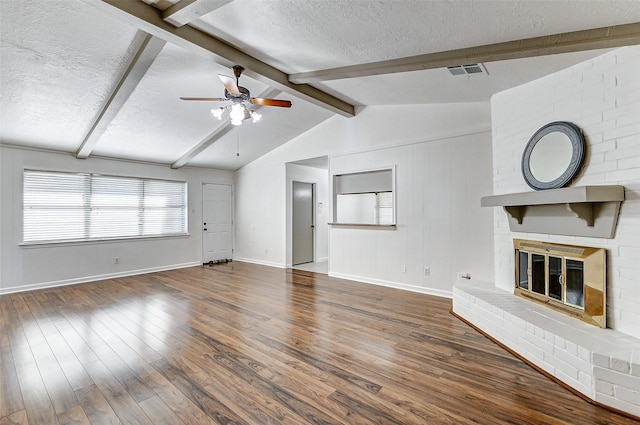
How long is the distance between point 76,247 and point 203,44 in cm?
488

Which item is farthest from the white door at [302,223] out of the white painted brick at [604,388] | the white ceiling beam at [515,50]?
the white painted brick at [604,388]

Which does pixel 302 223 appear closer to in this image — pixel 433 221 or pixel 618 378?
pixel 433 221

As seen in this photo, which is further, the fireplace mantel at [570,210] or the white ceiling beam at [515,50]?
the fireplace mantel at [570,210]

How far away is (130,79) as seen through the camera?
11.0ft

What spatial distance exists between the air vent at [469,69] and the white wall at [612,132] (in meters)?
0.58

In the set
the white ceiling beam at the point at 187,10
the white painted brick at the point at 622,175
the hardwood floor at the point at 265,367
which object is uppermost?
the white ceiling beam at the point at 187,10

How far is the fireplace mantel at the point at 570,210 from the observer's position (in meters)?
2.21

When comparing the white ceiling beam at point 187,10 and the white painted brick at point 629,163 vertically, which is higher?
the white ceiling beam at point 187,10

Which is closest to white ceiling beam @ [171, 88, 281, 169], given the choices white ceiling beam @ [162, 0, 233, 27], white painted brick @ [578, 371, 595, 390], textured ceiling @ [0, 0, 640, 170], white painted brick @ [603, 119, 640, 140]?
textured ceiling @ [0, 0, 640, 170]

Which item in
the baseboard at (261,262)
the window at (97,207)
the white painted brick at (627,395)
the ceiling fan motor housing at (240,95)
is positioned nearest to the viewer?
the white painted brick at (627,395)

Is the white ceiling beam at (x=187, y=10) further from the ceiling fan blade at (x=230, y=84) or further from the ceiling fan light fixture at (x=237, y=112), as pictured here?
the ceiling fan light fixture at (x=237, y=112)

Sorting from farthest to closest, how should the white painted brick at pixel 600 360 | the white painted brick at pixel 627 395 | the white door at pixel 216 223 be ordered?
the white door at pixel 216 223
the white painted brick at pixel 600 360
the white painted brick at pixel 627 395

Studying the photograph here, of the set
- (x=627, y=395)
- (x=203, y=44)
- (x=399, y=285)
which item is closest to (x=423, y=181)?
(x=399, y=285)

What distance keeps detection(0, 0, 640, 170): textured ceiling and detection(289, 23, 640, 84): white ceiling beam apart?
0.06 metres
